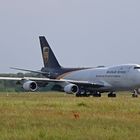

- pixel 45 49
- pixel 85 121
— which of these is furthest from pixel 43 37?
pixel 85 121

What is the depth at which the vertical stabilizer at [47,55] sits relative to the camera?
79.1 metres

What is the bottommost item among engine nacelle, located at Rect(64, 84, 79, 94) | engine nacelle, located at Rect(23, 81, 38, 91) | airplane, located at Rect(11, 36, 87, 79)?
engine nacelle, located at Rect(64, 84, 79, 94)

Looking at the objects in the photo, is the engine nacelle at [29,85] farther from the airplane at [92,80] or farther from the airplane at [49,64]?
the airplane at [49,64]

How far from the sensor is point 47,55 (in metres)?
80.7

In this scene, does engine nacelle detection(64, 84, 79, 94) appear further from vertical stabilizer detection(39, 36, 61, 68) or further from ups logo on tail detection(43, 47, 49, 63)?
ups logo on tail detection(43, 47, 49, 63)

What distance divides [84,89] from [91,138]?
174 ft

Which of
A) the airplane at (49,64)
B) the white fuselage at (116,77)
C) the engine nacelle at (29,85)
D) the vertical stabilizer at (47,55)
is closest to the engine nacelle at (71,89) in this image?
the white fuselage at (116,77)

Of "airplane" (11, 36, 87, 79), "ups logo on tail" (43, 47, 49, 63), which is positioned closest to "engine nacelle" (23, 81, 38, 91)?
"airplane" (11, 36, 87, 79)

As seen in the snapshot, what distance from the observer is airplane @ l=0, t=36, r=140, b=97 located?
66.9m

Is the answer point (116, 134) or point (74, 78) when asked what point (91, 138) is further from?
point (74, 78)

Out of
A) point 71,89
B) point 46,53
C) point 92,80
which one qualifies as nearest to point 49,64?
point 46,53

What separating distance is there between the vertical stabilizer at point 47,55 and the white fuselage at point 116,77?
6.43m

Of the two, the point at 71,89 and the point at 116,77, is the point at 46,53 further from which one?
the point at 116,77

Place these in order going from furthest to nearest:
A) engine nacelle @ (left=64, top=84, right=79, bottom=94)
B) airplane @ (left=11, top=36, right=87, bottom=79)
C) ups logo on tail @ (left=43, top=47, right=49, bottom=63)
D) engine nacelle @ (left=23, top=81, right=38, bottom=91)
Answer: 1. ups logo on tail @ (left=43, top=47, right=49, bottom=63)
2. airplane @ (left=11, top=36, right=87, bottom=79)
3. engine nacelle @ (left=64, top=84, right=79, bottom=94)
4. engine nacelle @ (left=23, top=81, right=38, bottom=91)
